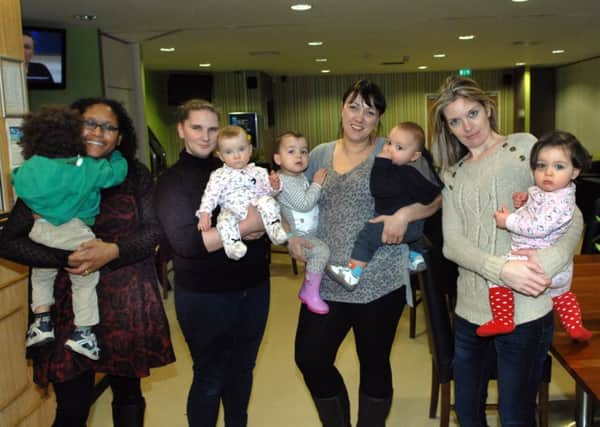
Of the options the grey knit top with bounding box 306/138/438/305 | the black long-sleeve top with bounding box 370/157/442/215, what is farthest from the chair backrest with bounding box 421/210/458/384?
the black long-sleeve top with bounding box 370/157/442/215

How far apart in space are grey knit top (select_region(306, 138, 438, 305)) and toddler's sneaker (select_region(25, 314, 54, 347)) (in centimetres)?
93

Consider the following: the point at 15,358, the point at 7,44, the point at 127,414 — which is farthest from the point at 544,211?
the point at 7,44

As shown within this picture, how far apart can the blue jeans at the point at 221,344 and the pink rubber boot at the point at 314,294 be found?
0.52 ft

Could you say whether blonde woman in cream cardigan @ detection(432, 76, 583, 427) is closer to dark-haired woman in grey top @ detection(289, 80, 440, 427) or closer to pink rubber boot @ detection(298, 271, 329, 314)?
dark-haired woman in grey top @ detection(289, 80, 440, 427)

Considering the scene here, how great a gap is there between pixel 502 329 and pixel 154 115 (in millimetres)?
9842

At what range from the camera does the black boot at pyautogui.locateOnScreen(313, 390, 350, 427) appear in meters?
2.08

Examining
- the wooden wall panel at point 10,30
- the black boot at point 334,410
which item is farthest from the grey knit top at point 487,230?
the wooden wall panel at point 10,30

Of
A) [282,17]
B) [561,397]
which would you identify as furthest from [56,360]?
[282,17]

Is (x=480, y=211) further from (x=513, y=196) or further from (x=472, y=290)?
(x=472, y=290)

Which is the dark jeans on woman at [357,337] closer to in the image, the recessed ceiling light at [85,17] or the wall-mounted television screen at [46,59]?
the recessed ceiling light at [85,17]

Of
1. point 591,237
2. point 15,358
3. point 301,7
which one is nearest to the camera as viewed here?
point 15,358

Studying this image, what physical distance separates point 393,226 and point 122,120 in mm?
986

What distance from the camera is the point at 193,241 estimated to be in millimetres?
1783

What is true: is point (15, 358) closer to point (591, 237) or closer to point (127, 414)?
point (127, 414)
